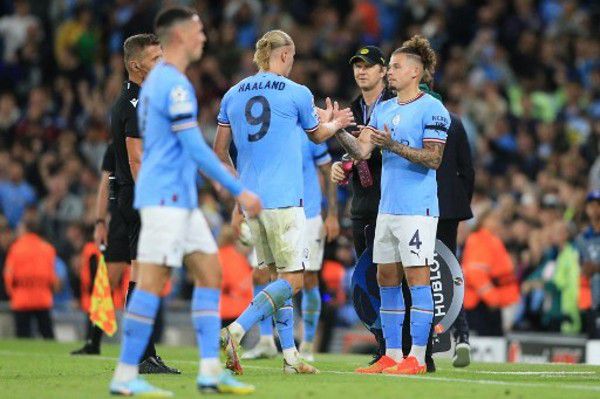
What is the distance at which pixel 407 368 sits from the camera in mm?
10703

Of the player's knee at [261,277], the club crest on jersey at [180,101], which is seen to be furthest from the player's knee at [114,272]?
the club crest on jersey at [180,101]

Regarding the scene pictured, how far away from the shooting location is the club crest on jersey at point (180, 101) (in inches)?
339

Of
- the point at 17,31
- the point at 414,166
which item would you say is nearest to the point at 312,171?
the point at 414,166

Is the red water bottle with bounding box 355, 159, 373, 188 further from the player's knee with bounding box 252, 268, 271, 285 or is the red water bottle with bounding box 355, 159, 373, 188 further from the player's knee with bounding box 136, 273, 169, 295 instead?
the player's knee with bounding box 136, 273, 169, 295

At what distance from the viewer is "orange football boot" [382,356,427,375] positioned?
1068 centimetres

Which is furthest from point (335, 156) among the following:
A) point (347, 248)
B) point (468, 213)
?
point (468, 213)

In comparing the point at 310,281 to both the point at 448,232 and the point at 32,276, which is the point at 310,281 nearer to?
the point at 448,232

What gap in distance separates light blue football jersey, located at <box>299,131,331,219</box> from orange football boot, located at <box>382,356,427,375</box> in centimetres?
329

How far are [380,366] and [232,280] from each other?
710 centimetres

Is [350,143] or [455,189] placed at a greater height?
[350,143]

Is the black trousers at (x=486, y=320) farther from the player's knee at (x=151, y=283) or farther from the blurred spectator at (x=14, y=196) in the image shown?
the player's knee at (x=151, y=283)

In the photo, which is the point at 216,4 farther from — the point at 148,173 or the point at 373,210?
the point at 148,173

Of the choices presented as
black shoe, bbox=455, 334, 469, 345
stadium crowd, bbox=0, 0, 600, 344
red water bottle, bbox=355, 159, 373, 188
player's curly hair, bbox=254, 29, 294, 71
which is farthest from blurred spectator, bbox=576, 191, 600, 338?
player's curly hair, bbox=254, 29, 294, 71

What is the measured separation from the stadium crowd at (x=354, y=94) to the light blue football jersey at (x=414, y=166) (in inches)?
274
